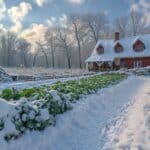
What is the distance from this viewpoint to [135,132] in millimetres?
8266

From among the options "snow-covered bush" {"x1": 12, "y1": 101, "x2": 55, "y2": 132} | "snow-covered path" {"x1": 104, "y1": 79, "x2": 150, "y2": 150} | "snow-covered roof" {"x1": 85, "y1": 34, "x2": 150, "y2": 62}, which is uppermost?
"snow-covered roof" {"x1": 85, "y1": 34, "x2": 150, "y2": 62}

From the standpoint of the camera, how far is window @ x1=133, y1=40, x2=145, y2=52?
160ft

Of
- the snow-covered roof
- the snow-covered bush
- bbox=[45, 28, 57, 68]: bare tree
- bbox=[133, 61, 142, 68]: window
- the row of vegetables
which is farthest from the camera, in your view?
bbox=[45, 28, 57, 68]: bare tree

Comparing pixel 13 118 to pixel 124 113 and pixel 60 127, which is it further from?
pixel 124 113

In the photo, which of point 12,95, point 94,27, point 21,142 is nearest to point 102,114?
point 12,95

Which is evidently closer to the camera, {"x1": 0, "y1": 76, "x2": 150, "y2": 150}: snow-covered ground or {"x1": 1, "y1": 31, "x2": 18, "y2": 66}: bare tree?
{"x1": 0, "y1": 76, "x2": 150, "y2": 150}: snow-covered ground

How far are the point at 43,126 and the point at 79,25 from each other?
68.3 m

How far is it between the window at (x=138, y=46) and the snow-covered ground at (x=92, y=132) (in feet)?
125

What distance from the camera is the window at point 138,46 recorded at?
160 ft

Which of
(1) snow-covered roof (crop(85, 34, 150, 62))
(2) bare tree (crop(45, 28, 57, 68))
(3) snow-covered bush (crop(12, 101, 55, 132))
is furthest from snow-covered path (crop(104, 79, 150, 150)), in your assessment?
(2) bare tree (crop(45, 28, 57, 68))

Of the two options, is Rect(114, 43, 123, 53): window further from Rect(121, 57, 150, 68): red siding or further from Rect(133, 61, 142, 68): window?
Rect(133, 61, 142, 68): window

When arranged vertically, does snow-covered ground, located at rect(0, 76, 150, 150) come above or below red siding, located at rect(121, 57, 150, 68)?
below

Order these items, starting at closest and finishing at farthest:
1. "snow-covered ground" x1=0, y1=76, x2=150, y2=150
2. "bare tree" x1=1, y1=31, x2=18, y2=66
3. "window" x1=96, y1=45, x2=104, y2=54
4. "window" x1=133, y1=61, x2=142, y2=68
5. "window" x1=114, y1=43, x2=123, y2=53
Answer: "snow-covered ground" x1=0, y1=76, x2=150, y2=150, "window" x1=133, y1=61, x2=142, y2=68, "window" x1=114, y1=43, x2=123, y2=53, "window" x1=96, y1=45, x2=104, y2=54, "bare tree" x1=1, y1=31, x2=18, y2=66

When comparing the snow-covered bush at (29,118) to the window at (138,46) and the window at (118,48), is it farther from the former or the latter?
the window at (118,48)
